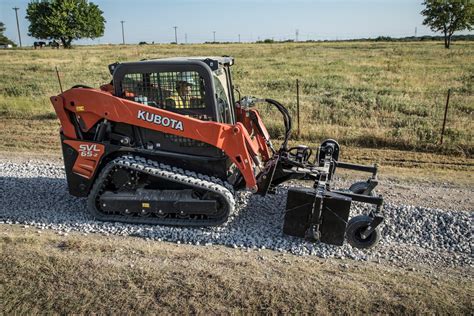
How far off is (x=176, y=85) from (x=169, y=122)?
0.59 meters

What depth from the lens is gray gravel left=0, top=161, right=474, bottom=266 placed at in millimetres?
6203

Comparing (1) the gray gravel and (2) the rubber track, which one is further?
(2) the rubber track

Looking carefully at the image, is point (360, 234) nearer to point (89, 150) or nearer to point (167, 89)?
point (167, 89)

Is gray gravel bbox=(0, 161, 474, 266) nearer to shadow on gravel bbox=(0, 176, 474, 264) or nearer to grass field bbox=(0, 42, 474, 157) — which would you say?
shadow on gravel bbox=(0, 176, 474, 264)

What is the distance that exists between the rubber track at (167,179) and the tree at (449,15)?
188 feet

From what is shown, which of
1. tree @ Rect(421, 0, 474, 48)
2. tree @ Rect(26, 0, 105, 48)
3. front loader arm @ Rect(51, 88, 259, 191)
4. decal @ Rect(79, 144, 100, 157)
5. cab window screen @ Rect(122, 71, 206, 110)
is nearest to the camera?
front loader arm @ Rect(51, 88, 259, 191)

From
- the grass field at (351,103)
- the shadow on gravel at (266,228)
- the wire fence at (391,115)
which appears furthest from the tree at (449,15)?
the shadow on gravel at (266,228)

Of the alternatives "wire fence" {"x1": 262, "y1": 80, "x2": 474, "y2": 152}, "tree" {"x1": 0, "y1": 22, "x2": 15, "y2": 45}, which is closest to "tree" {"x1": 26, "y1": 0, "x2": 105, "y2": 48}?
"tree" {"x1": 0, "y1": 22, "x2": 15, "y2": 45}

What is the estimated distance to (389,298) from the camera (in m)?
5.03

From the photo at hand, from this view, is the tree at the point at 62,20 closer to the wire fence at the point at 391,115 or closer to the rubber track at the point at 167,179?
the wire fence at the point at 391,115

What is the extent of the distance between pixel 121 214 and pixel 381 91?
1568 cm

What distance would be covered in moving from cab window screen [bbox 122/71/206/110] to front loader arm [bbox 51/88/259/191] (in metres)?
0.24

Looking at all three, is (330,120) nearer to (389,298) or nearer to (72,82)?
(389,298)

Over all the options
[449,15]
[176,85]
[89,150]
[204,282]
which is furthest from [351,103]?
[449,15]
